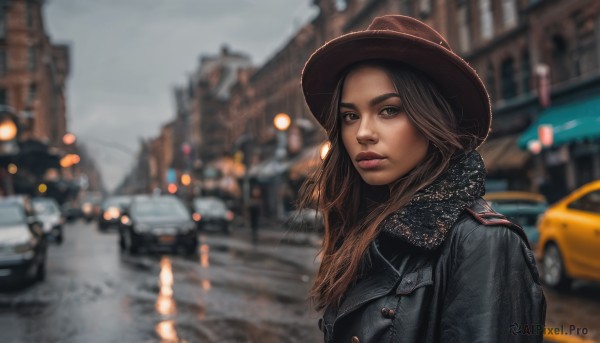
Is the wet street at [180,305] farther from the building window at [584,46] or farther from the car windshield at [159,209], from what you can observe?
the building window at [584,46]

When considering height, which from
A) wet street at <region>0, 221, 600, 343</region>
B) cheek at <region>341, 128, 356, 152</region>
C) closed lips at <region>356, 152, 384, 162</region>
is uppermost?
cheek at <region>341, 128, 356, 152</region>

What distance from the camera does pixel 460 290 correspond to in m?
1.57

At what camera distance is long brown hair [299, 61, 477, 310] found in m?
1.84

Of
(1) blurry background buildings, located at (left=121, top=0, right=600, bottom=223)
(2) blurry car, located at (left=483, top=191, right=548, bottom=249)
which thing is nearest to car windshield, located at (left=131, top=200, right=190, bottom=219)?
(1) blurry background buildings, located at (left=121, top=0, right=600, bottom=223)

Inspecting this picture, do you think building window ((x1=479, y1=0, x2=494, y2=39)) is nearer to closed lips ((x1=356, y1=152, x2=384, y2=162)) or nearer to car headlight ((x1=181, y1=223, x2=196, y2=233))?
car headlight ((x1=181, y1=223, x2=196, y2=233))

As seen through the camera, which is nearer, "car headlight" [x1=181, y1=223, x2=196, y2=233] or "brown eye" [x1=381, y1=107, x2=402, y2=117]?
"brown eye" [x1=381, y1=107, x2=402, y2=117]

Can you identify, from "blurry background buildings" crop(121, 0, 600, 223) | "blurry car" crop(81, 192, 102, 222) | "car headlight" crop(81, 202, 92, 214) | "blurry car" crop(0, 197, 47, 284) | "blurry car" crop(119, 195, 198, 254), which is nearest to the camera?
"blurry car" crop(0, 197, 47, 284)

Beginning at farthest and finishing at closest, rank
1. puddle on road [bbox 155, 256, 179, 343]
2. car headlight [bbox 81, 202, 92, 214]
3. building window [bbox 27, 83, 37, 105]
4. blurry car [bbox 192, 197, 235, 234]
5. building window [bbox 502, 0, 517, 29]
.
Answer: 1. building window [bbox 27, 83, 37, 105]
2. car headlight [bbox 81, 202, 92, 214]
3. blurry car [bbox 192, 197, 235, 234]
4. building window [bbox 502, 0, 517, 29]
5. puddle on road [bbox 155, 256, 179, 343]

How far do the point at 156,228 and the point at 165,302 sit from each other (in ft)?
28.7

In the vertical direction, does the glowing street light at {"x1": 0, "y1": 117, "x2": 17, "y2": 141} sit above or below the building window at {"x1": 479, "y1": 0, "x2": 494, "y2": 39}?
below

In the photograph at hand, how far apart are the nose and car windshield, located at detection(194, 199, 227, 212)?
3100cm

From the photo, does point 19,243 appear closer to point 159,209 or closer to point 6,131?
point 159,209

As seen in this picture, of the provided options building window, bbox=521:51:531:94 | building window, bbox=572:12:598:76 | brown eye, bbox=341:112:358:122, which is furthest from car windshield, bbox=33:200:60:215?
brown eye, bbox=341:112:358:122

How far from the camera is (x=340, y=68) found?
6.88 ft
